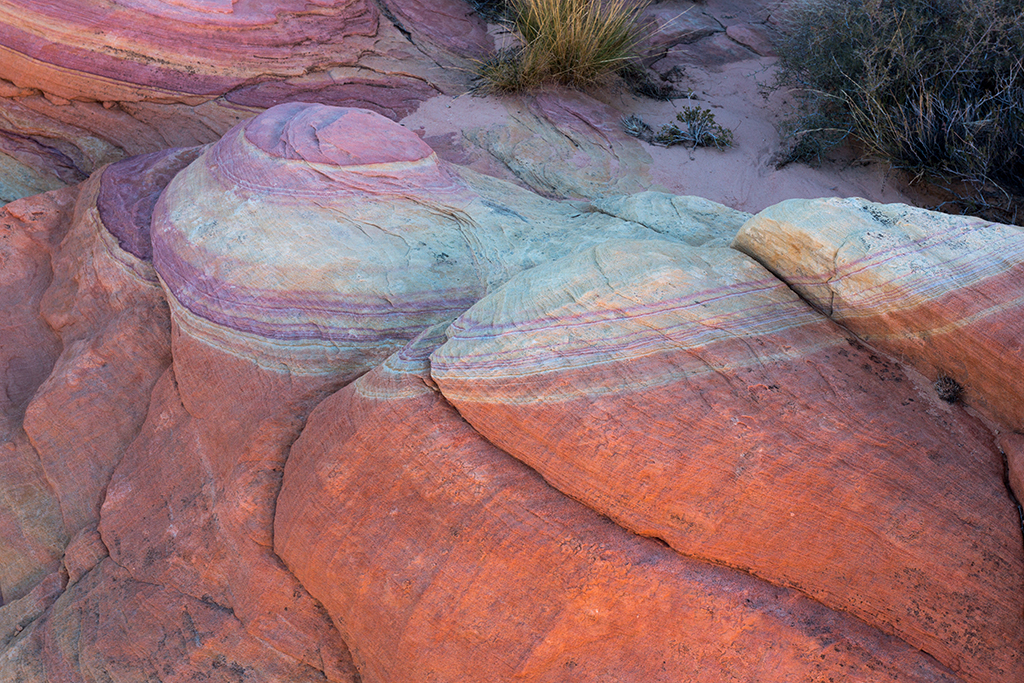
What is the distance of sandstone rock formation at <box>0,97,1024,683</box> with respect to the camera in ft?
6.20

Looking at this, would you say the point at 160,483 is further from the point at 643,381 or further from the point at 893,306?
the point at 893,306

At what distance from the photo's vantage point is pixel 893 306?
205 cm

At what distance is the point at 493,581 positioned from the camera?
203 centimetres

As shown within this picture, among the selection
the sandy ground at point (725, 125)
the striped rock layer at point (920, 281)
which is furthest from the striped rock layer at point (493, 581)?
the sandy ground at point (725, 125)

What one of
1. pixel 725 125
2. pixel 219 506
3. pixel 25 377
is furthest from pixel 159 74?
pixel 725 125

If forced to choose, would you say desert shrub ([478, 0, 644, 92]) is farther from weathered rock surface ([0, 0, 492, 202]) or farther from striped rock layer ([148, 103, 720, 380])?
striped rock layer ([148, 103, 720, 380])

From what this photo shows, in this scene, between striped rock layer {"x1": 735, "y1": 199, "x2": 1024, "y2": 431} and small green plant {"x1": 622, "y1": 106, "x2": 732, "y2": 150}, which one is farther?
small green plant {"x1": 622, "y1": 106, "x2": 732, "y2": 150}

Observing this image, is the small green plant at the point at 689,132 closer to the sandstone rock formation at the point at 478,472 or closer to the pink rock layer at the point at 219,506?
the sandstone rock formation at the point at 478,472

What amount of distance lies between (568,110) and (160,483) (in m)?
3.78

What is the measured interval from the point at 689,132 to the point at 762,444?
3.86 m

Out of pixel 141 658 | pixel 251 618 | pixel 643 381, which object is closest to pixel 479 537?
pixel 643 381

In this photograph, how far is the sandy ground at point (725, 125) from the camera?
483 cm

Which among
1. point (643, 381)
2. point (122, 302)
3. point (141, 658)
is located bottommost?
point (141, 658)

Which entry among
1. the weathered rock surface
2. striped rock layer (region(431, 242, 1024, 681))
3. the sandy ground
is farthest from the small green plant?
striped rock layer (region(431, 242, 1024, 681))
